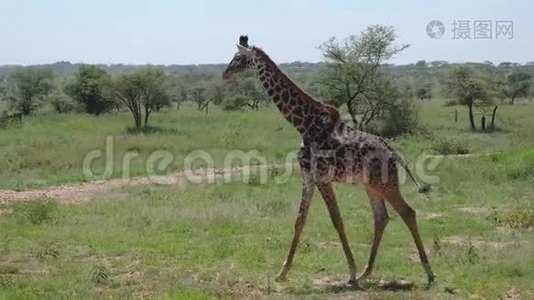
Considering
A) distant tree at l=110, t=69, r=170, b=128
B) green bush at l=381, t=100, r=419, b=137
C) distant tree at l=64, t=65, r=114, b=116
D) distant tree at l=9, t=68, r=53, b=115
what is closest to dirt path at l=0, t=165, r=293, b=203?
green bush at l=381, t=100, r=419, b=137

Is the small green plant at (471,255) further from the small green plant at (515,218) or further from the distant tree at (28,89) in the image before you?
the distant tree at (28,89)

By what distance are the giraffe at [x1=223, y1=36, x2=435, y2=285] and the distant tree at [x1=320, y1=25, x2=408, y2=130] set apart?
26.2 metres

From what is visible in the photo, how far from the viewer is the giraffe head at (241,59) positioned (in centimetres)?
894

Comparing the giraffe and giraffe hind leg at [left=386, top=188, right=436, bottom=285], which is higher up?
the giraffe

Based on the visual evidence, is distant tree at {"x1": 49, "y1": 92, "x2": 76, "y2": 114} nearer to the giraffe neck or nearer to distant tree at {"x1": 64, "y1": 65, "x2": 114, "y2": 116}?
distant tree at {"x1": 64, "y1": 65, "x2": 114, "y2": 116}

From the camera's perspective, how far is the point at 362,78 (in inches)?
1387

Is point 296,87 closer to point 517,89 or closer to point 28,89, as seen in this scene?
point 28,89

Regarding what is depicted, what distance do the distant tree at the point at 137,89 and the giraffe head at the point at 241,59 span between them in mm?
27285

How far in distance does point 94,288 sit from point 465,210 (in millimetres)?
8954

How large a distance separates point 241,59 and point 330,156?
1.71m

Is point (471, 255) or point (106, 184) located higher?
point (471, 255)

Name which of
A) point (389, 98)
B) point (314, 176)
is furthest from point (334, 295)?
point (389, 98)

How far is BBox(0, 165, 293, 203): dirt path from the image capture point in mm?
16453

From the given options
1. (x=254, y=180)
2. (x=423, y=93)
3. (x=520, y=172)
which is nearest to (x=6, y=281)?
(x=254, y=180)
